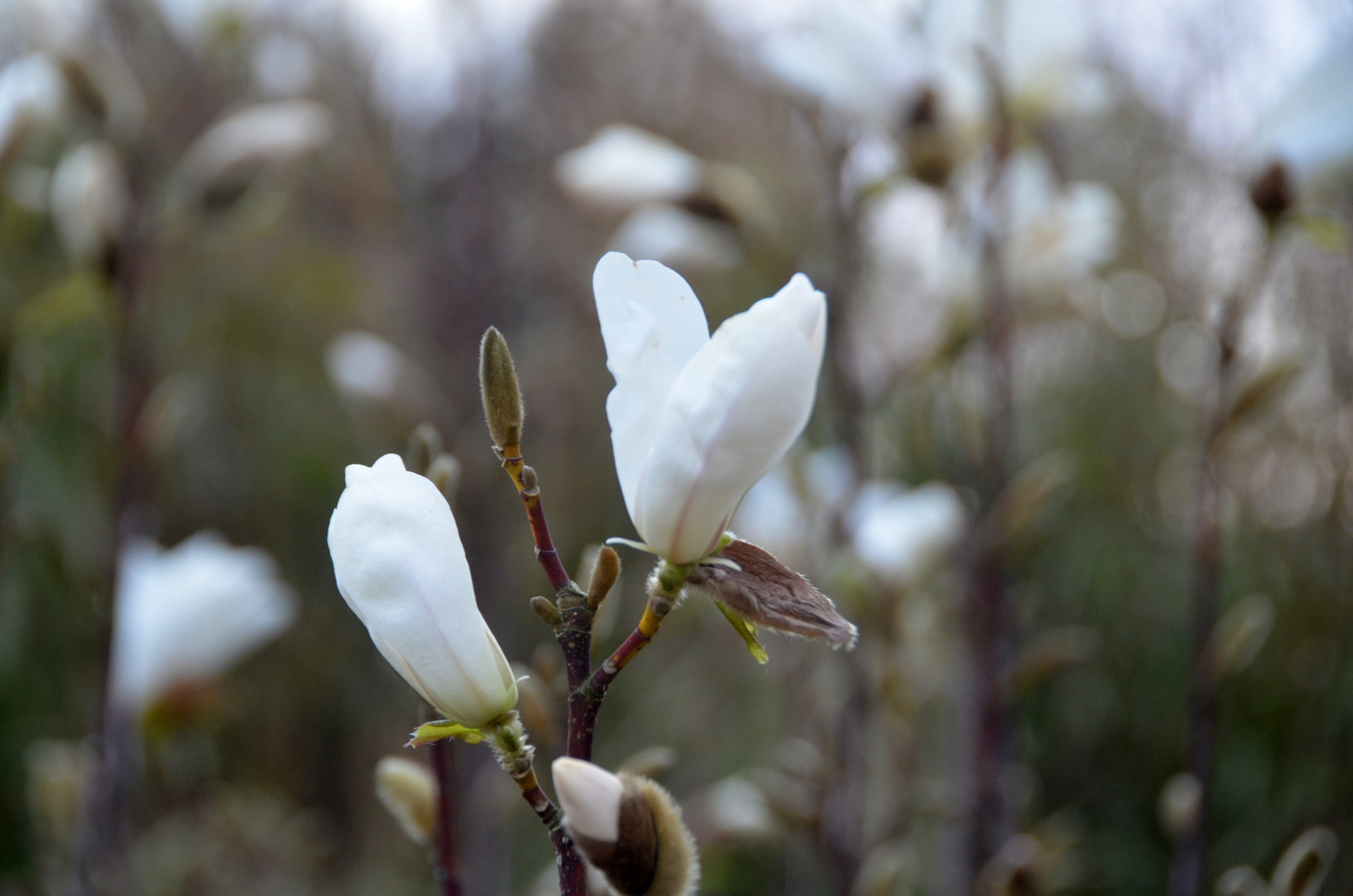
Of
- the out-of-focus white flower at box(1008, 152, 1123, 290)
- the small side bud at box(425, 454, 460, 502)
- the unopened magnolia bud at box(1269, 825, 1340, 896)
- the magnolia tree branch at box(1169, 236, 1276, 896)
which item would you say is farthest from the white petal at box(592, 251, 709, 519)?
the out-of-focus white flower at box(1008, 152, 1123, 290)

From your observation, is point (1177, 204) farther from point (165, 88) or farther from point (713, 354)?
point (165, 88)

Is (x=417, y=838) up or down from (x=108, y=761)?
up

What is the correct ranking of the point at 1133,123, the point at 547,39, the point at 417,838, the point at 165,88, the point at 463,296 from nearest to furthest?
1. the point at 417,838
2. the point at 463,296
3. the point at 1133,123
4. the point at 165,88
5. the point at 547,39

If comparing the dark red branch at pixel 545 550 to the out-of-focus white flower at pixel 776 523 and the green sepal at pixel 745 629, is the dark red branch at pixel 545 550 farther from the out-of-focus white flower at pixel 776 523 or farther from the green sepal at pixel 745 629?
the out-of-focus white flower at pixel 776 523

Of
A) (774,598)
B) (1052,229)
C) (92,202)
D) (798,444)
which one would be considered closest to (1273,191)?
(1052,229)

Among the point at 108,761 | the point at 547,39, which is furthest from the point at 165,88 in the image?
the point at 108,761

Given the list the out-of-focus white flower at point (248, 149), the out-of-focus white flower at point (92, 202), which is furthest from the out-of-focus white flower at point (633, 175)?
the out-of-focus white flower at point (92, 202)
